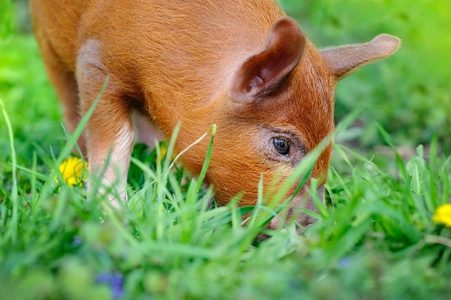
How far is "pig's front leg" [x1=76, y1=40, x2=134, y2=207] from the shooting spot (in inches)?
124

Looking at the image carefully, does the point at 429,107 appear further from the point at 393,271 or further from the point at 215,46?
the point at 393,271

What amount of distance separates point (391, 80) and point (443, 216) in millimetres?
4083

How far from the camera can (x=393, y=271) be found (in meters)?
1.70

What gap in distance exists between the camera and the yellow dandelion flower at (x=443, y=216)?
200 cm

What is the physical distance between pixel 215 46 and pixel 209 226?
3.91 ft

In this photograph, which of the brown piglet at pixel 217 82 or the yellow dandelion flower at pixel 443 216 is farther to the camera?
the brown piglet at pixel 217 82

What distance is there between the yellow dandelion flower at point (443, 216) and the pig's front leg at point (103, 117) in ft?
6.05

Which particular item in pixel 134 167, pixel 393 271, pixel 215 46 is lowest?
pixel 134 167

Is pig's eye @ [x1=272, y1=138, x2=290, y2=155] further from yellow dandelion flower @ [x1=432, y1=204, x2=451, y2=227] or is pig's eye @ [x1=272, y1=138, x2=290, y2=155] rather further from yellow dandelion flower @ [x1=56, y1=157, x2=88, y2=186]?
yellow dandelion flower @ [x1=56, y1=157, x2=88, y2=186]

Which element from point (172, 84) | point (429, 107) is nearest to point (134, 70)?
point (172, 84)

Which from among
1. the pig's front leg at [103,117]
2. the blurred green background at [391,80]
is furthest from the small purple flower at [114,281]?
the blurred green background at [391,80]

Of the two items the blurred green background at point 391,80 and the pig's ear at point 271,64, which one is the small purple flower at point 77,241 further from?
the blurred green background at point 391,80

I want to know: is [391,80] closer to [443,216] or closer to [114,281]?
[443,216]

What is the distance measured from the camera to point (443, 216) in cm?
202
